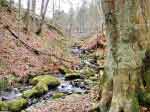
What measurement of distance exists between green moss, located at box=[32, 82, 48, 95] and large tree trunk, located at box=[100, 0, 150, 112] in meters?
6.20

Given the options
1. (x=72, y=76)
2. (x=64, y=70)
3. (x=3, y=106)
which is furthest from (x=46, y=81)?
(x=64, y=70)

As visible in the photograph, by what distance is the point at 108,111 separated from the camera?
739 centimetres

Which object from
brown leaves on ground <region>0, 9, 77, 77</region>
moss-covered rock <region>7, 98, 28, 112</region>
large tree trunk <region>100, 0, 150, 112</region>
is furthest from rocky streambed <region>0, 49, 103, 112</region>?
large tree trunk <region>100, 0, 150, 112</region>

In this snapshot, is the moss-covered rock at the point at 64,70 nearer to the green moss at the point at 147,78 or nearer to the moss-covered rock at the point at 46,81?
the moss-covered rock at the point at 46,81

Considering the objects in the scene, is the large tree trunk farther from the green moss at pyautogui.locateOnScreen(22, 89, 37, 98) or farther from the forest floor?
the green moss at pyautogui.locateOnScreen(22, 89, 37, 98)

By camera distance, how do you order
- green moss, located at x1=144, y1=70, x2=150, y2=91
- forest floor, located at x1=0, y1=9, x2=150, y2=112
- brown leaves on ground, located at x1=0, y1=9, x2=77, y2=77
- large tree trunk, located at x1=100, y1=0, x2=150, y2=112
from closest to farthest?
large tree trunk, located at x1=100, y1=0, x2=150, y2=112, green moss, located at x1=144, y1=70, x2=150, y2=91, forest floor, located at x1=0, y1=9, x2=150, y2=112, brown leaves on ground, located at x1=0, y1=9, x2=77, y2=77

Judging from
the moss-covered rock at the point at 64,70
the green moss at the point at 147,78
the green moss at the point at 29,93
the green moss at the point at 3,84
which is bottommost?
the green moss at the point at 29,93

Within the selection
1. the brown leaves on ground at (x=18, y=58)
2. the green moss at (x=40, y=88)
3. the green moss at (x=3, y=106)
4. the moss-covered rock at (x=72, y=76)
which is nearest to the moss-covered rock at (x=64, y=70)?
the brown leaves on ground at (x=18, y=58)

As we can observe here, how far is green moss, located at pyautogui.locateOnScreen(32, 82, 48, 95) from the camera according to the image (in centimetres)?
1336

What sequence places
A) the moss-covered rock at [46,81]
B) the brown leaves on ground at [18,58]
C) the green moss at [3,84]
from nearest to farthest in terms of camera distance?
the green moss at [3,84] → the moss-covered rock at [46,81] → the brown leaves on ground at [18,58]

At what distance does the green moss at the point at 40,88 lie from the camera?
13.4 m

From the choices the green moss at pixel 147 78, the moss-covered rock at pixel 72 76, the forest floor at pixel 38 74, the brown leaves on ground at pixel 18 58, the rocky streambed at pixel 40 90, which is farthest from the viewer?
the moss-covered rock at pixel 72 76

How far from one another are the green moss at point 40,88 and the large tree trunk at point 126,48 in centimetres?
620

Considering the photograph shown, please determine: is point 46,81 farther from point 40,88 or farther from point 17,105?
point 17,105
